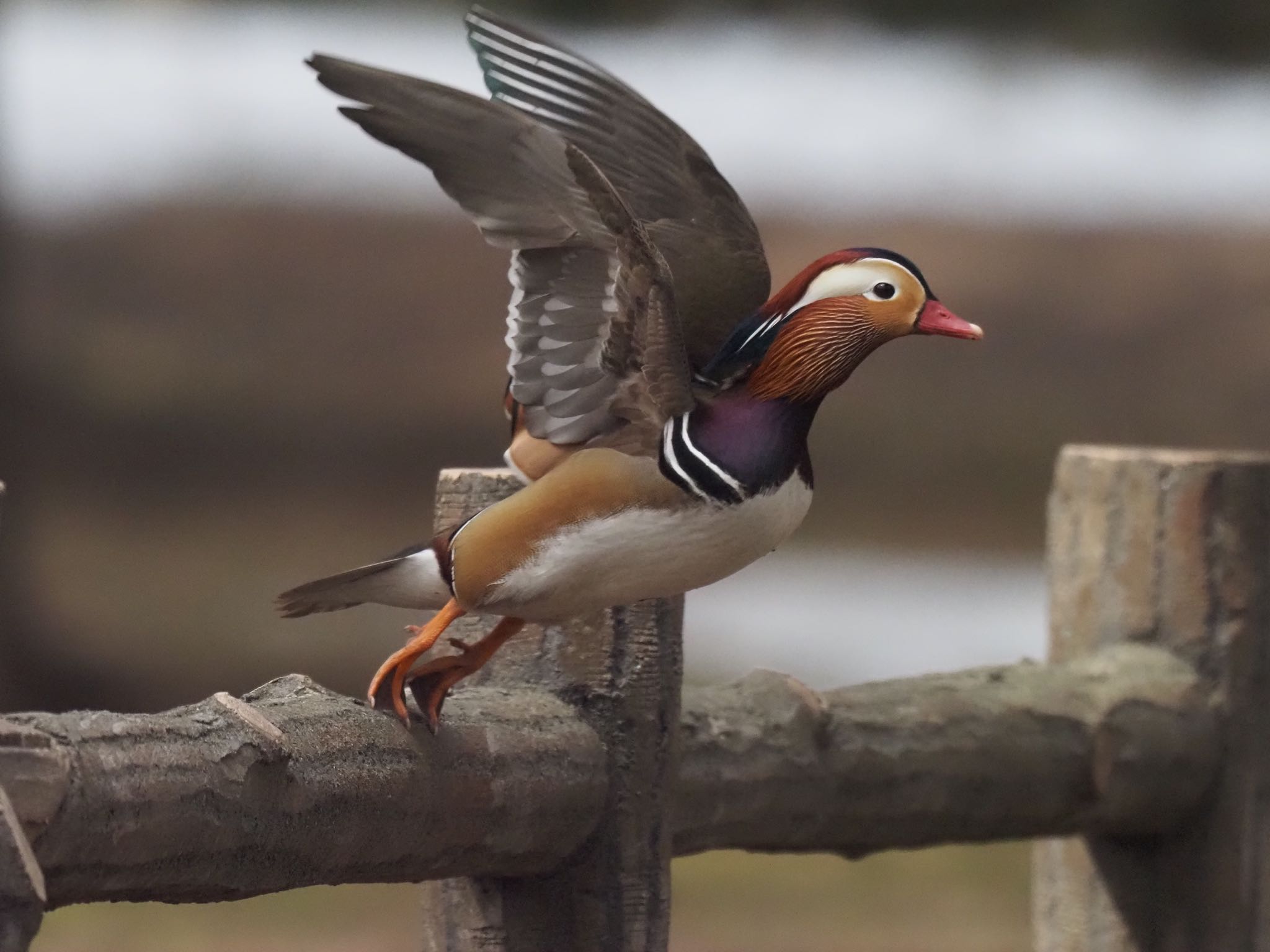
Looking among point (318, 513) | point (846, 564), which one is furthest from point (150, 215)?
point (846, 564)

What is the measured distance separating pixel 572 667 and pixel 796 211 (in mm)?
6825

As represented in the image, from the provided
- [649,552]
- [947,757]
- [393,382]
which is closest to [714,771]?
[947,757]

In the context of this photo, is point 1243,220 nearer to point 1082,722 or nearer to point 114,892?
point 1082,722

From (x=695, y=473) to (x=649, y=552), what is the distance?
47mm

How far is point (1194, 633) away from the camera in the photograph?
149cm

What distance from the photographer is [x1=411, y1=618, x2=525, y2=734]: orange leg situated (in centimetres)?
99

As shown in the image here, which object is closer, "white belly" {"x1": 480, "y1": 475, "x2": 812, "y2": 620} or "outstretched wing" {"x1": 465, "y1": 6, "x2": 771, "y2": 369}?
"white belly" {"x1": 480, "y1": 475, "x2": 812, "y2": 620}

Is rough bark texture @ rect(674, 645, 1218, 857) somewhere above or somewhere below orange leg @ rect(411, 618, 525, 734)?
below

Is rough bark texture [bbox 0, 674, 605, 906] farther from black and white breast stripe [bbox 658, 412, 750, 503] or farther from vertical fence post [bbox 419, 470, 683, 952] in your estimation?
black and white breast stripe [bbox 658, 412, 750, 503]

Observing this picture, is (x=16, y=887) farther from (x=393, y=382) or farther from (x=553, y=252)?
(x=393, y=382)

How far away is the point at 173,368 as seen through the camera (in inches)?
343

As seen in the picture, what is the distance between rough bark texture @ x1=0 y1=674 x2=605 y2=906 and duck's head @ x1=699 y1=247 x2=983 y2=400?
275 mm

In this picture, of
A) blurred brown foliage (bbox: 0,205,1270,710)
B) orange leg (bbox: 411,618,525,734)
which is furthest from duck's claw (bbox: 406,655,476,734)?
blurred brown foliage (bbox: 0,205,1270,710)

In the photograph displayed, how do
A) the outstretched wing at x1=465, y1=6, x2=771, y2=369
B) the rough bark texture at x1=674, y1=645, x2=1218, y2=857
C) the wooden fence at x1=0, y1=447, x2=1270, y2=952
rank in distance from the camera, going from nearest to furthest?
1. the wooden fence at x1=0, y1=447, x2=1270, y2=952
2. the outstretched wing at x1=465, y1=6, x2=771, y2=369
3. the rough bark texture at x1=674, y1=645, x2=1218, y2=857
